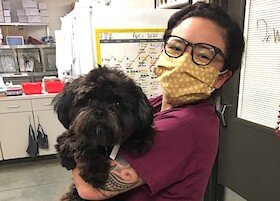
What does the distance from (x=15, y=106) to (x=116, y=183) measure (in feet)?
10.6

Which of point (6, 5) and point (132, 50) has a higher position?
point (6, 5)

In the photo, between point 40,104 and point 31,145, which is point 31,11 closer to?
point 40,104

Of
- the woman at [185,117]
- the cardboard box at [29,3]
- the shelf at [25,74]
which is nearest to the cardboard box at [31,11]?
the cardboard box at [29,3]

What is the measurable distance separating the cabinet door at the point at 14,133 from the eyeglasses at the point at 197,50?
3.19 meters

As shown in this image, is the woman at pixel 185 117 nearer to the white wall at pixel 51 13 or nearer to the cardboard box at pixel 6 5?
the cardboard box at pixel 6 5

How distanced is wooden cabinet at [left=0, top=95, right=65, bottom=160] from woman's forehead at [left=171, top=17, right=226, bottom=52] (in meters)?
2.97

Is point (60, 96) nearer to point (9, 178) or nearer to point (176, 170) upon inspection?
point (176, 170)

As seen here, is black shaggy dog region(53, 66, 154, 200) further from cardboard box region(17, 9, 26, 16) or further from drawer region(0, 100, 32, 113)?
cardboard box region(17, 9, 26, 16)

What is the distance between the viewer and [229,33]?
998mm

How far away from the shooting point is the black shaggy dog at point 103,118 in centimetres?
87

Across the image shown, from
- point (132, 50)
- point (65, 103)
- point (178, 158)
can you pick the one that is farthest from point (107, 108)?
point (132, 50)

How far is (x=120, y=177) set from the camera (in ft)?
2.72

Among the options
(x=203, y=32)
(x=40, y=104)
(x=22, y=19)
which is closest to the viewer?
(x=203, y=32)

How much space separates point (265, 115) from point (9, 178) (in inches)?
125
